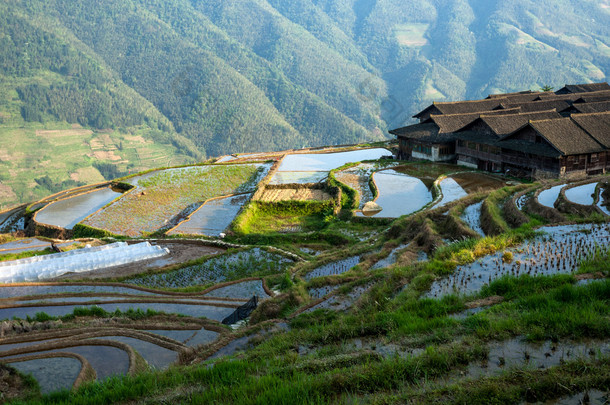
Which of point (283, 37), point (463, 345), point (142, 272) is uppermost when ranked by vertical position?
point (283, 37)

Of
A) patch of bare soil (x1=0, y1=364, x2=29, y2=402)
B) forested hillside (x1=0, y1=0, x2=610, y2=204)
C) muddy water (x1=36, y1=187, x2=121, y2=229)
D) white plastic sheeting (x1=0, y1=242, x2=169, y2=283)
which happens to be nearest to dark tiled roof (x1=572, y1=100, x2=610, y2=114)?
white plastic sheeting (x1=0, y1=242, x2=169, y2=283)

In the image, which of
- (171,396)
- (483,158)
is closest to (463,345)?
(171,396)

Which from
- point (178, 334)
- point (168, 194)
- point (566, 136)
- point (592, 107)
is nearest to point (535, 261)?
point (178, 334)

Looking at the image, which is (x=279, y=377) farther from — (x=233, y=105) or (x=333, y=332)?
(x=233, y=105)

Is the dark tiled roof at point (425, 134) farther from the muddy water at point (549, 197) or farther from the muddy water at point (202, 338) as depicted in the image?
the muddy water at point (202, 338)

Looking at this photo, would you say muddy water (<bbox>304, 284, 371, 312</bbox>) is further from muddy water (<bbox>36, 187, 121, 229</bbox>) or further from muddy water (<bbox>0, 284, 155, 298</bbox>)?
muddy water (<bbox>36, 187, 121, 229</bbox>)
